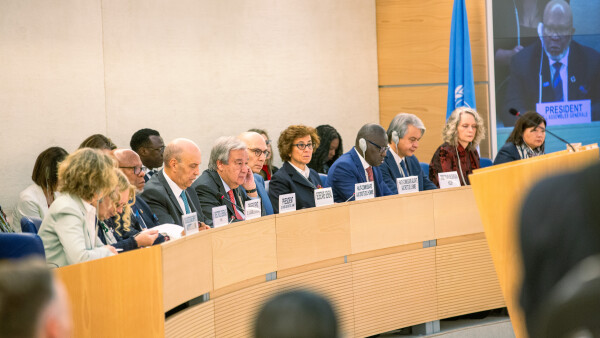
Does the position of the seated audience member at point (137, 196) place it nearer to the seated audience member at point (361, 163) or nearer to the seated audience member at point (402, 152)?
the seated audience member at point (361, 163)

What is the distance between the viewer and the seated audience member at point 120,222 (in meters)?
3.14

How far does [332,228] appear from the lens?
13.4 feet

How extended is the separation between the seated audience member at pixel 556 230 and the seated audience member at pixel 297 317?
0.33 metres

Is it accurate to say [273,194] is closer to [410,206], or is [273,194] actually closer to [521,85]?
[410,206]

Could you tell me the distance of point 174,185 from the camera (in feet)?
13.0

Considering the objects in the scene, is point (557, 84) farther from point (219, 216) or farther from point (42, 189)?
point (42, 189)

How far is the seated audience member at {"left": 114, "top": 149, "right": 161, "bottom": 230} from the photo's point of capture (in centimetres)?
374

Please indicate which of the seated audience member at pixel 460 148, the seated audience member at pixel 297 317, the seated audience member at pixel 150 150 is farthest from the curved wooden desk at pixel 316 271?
the seated audience member at pixel 297 317

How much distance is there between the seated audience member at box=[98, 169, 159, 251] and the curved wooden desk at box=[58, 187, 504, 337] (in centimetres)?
23

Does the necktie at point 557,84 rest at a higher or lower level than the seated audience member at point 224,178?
higher

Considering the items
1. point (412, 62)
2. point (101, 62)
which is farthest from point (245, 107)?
point (412, 62)

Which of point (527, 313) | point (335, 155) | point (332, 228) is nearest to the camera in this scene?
point (527, 313)

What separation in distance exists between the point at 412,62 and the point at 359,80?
58 centimetres

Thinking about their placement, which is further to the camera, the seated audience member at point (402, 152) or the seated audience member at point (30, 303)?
the seated audience member at point (402, 152)
